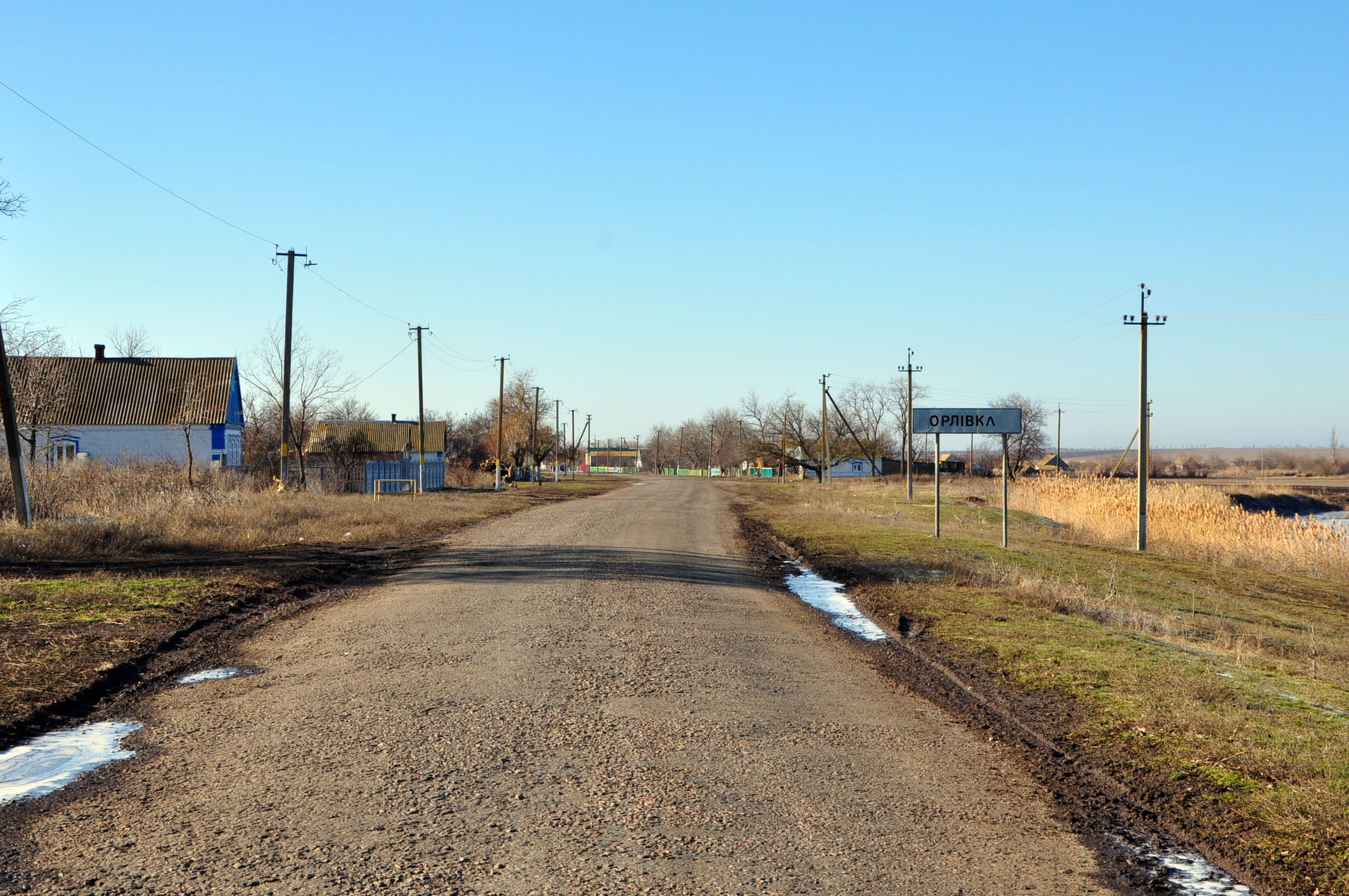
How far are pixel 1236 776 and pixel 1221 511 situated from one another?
28344 mm

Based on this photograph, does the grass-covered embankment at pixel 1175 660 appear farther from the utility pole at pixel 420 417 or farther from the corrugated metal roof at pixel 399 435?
the corrugated metal roof at pixel 399 435

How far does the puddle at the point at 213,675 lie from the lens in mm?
7750

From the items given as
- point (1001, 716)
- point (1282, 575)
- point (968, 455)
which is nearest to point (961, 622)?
point (1001, 716)

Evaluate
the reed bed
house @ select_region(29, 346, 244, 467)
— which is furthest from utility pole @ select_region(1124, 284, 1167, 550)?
house @ select_region(29, 346, 244, 467)

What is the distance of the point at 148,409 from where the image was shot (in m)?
45.1

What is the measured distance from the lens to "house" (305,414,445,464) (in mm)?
50188

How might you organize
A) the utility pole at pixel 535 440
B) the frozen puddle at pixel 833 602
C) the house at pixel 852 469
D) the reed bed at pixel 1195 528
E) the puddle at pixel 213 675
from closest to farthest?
the puddle at pixel 213 675 → the frozen puddle at pixel 833 602 → the reed bed at pixel 1195 528 → the utility pole at pixel 535 440 → the house at pixel 852 469

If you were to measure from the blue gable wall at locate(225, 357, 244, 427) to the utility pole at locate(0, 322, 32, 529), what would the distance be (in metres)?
29.1

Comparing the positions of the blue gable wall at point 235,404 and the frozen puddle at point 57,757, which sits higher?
the blue gable wall at point 235,404

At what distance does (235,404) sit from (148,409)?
3.75 m

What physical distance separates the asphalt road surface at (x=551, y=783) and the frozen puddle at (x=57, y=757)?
16cm

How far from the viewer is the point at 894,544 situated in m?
21.1

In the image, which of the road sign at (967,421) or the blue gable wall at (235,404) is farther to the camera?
the blue gable wall at (235,404)

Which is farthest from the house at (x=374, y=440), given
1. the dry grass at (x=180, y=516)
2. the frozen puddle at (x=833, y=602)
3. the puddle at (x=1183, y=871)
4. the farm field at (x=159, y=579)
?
the puddle at (x=1183, y=871)
